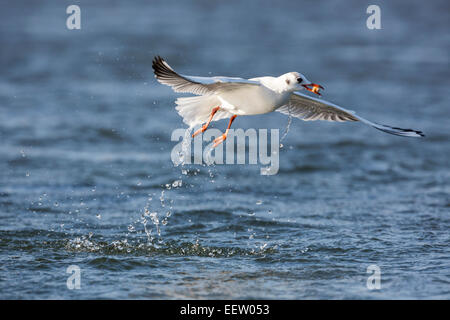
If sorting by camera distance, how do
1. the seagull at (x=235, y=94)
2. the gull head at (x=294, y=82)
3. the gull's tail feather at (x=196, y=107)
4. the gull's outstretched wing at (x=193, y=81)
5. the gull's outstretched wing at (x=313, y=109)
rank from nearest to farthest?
the gull's outstretched wing at (x=193, y=81), the seagull at (x=235, y=94), the gull head at (x=294, y=82), the gull's tail feather at (x=196, y=107), the gull's outstretched wing at (x=313, y=109)

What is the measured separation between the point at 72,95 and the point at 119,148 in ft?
12.3

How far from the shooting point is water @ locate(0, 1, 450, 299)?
24.6ft

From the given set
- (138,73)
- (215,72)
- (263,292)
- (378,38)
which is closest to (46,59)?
(138,73)

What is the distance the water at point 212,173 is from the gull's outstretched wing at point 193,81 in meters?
1.99

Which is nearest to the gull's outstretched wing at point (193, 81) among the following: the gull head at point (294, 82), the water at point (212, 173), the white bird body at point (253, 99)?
the white bird body at point (253, 99)

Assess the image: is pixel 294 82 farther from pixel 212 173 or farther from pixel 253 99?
pixel 212 173

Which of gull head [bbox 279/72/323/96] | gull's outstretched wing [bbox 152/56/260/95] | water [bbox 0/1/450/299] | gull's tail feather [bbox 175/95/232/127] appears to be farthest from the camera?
gull's tail feather [bbox 175/95/232/127]

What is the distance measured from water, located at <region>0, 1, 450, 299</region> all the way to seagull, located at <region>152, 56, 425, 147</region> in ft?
5.26

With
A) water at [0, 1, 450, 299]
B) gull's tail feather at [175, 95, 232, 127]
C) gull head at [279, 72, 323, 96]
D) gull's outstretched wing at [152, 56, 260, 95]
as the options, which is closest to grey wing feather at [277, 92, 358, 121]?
gull head at [279, 72, 323, 96]

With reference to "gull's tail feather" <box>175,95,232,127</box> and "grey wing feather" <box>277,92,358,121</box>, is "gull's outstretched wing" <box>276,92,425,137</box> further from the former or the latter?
"gull's tail feather" <box>175,95,232,127</box>

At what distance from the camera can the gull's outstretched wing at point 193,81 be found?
6703mm

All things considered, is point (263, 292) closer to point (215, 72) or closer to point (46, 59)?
point (215, 72)

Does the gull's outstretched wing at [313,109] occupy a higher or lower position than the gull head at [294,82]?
lower

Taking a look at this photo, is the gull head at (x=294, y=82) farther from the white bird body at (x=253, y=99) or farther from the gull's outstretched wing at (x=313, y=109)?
the gull's outstretched wing at (x=313, y=109)
